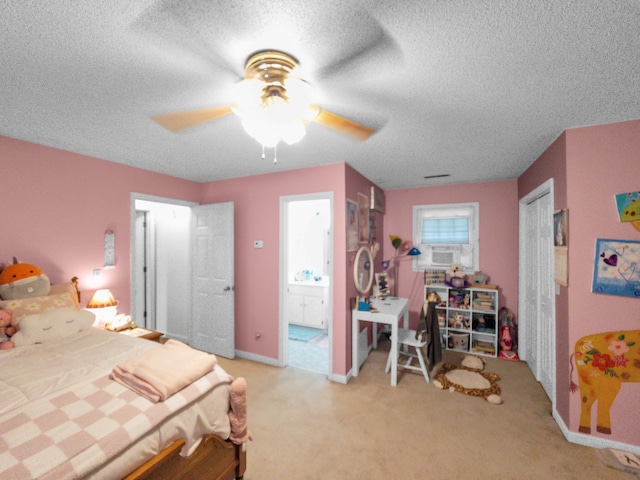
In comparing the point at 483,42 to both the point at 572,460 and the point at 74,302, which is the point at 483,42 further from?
the point at 74,302

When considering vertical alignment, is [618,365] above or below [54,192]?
below

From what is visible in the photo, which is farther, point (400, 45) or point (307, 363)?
point (307, 363)

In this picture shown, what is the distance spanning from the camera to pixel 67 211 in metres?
2.74

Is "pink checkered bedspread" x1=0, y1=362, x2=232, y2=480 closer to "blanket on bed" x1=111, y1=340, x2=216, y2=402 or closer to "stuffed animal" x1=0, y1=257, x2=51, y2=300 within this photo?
"blanket on bed" x1=111, y1=340, x2=216, y2=402

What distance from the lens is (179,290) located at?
434 centimetres

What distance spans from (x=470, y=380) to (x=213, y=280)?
11.0 feet

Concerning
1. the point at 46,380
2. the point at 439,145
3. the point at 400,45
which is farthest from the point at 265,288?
the point at 400,45

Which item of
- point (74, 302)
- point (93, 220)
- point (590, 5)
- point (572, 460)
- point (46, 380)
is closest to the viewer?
point (590, 5)

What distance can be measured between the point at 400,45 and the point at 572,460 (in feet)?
9.67

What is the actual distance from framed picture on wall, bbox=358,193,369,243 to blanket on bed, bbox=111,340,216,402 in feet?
7.77

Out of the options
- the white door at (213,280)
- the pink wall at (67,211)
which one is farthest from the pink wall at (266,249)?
the pink wall at (67,211)

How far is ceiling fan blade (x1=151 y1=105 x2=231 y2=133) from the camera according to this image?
142 cm

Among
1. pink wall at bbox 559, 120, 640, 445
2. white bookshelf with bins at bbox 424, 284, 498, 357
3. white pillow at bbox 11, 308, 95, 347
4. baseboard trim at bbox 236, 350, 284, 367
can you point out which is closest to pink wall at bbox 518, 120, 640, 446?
pink wall at bbox 559, 120, 640, 445

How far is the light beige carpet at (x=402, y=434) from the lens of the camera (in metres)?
1.91
